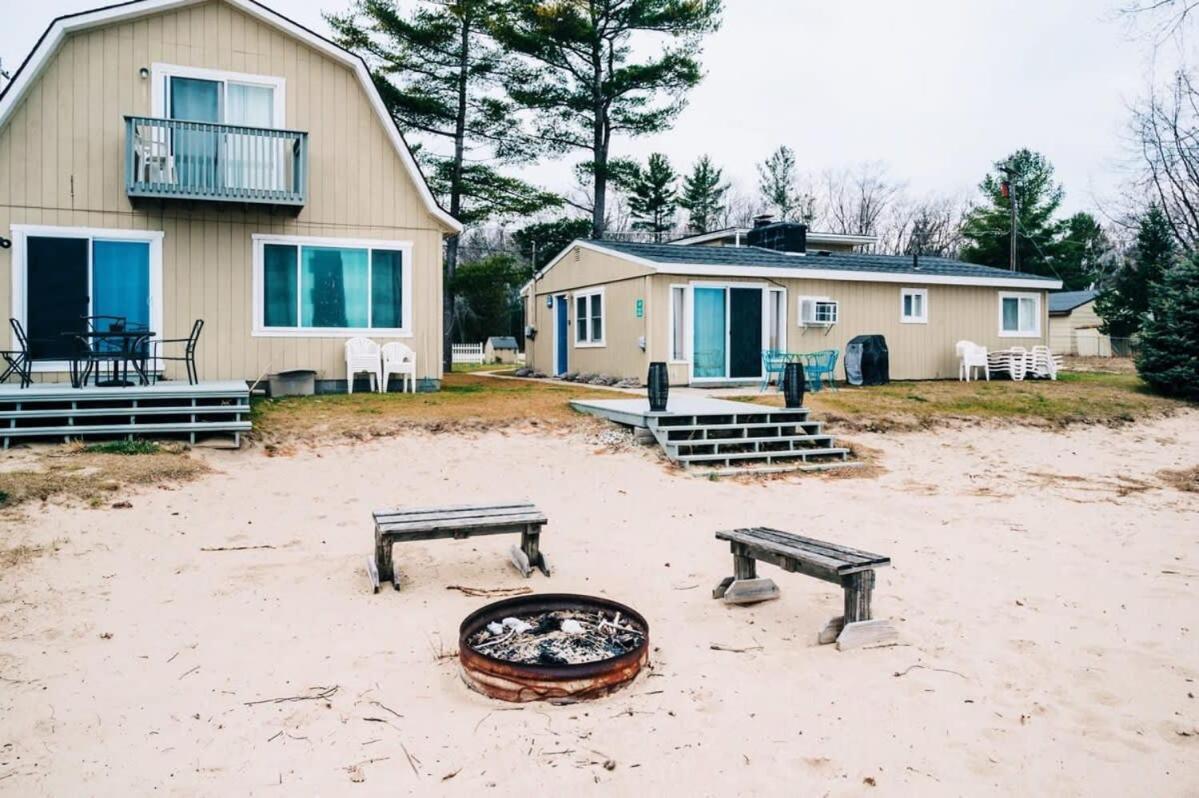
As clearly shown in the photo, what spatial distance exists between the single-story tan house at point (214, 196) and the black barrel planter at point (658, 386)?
16.3 ft

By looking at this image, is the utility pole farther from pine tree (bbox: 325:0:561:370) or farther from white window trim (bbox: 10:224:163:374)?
white window trim (bbox: 10:224:163:374)

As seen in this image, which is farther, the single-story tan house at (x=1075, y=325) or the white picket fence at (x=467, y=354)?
the white picket fence at (x=467, y=354)

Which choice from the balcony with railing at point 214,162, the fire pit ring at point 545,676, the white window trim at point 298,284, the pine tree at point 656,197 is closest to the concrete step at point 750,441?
the white window trim at point 298,284

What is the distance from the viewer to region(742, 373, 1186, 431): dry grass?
13.1 metres

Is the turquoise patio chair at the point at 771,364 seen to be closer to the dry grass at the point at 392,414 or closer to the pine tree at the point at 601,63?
the dry grass at the point at 392,414

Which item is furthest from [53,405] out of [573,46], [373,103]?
[573,46]

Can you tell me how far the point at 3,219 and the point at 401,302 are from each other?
565 centimetres

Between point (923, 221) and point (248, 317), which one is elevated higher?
point (923, 221)

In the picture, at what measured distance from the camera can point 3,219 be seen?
38.1 ft

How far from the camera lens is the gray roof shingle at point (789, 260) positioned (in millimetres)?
17328

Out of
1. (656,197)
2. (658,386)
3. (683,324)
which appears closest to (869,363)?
(683,324)

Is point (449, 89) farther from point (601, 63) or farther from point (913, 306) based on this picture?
point (913, 306)

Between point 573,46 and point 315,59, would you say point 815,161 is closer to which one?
point 573,46

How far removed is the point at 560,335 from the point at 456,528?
16.3 metres
